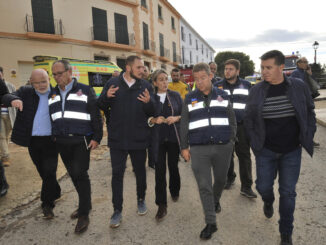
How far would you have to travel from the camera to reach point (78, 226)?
289 cm

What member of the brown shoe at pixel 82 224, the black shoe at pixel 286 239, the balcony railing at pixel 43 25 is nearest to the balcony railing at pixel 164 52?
the balcony railing at pixel 43 25

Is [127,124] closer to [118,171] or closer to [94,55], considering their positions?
[118,171]

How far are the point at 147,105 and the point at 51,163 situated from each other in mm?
1491

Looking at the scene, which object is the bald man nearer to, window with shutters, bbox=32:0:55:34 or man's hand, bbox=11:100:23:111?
man's hand, bbox=11:100:23:111

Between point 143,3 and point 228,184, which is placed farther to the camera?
point 143,3

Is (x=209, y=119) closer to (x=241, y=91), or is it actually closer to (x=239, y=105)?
(x=239, y=105)

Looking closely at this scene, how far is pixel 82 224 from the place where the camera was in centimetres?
291

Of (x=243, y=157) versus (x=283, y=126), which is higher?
(x=283, y=126)

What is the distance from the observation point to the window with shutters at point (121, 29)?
62.0ft

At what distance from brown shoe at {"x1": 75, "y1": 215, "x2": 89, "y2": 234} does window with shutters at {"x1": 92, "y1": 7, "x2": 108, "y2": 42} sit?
1637 cm

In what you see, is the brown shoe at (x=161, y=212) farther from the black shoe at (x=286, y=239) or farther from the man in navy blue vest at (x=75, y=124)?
the black shoe at (x=286, y=239)

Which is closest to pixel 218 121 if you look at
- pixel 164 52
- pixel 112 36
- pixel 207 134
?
Result: pixel 207 134

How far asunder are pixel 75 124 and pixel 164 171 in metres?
1.27

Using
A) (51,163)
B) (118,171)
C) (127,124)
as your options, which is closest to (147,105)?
(127,124)
